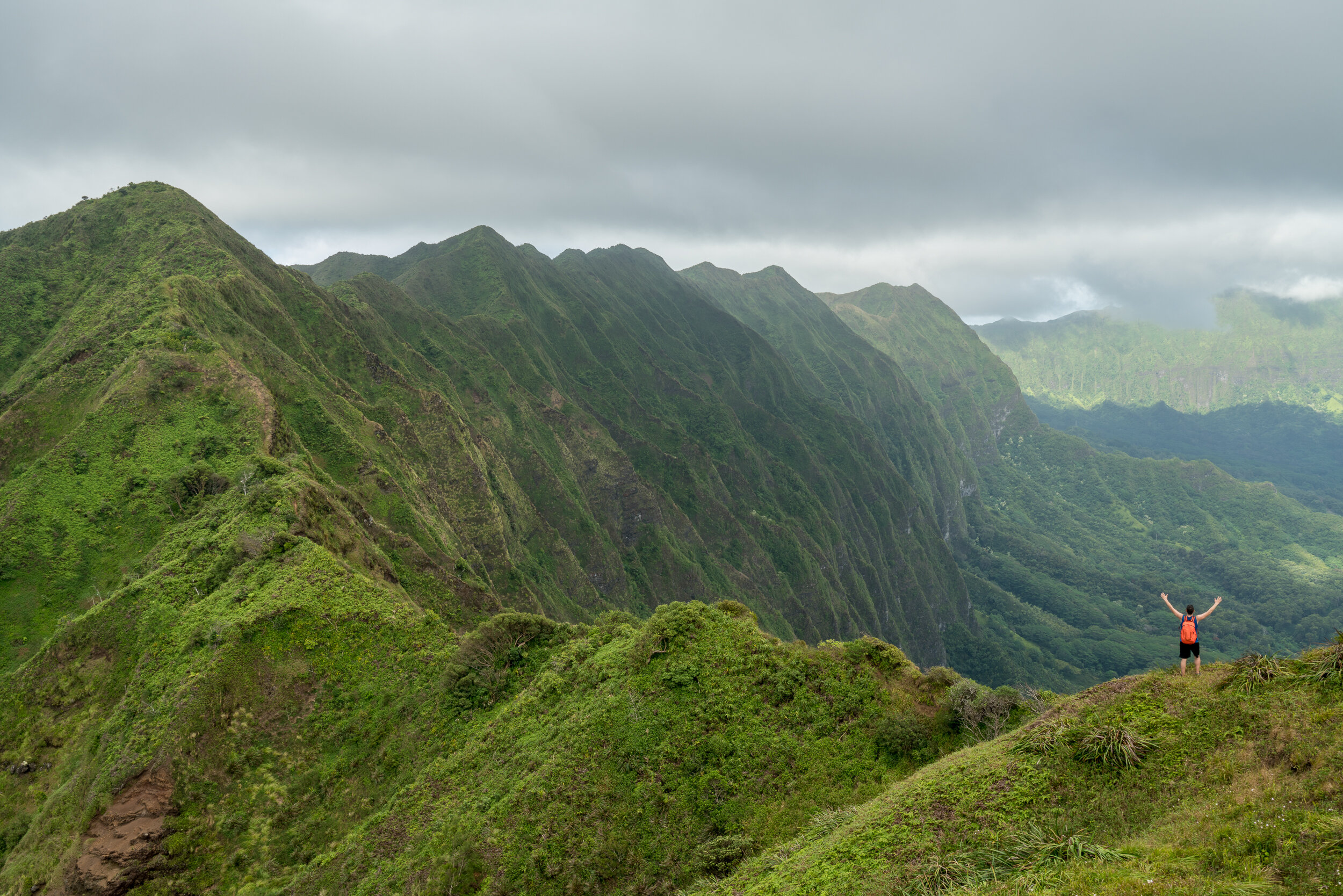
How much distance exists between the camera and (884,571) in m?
180

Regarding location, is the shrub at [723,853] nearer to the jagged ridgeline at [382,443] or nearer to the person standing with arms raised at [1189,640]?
the person standing with arms raised at [1189,640]

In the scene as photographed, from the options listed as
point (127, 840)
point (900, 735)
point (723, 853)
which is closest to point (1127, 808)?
point (900, 735)

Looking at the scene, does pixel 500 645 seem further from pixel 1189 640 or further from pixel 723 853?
pixel 1189 640

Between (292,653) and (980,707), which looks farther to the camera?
(292,653)

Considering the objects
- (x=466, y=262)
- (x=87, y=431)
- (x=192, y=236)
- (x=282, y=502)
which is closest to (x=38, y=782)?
(x=282, y=502)

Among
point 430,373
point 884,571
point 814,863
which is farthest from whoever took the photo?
point 884,571

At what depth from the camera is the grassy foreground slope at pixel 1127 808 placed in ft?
33.8

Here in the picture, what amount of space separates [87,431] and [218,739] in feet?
93.7

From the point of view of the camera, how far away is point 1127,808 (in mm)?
13336

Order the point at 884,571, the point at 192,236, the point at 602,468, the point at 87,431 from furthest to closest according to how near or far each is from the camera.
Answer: the point at 884,571 < the point at 602,468 < the point at 192,236 < the point at 87,431

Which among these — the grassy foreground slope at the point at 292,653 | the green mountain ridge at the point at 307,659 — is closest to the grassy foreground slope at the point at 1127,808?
the green mountain ridge at the point at 307,659

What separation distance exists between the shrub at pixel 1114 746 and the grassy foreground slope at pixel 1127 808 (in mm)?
32

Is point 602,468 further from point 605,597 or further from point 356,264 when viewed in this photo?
point 356,264

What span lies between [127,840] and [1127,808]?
103 ft
